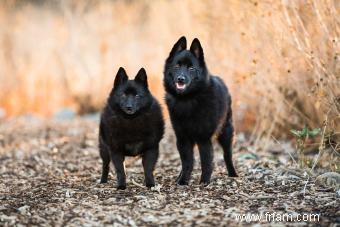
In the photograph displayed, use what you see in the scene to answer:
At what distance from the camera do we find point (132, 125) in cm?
605

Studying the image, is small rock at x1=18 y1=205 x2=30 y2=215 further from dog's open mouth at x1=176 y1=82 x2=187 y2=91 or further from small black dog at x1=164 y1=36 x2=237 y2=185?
dog's open mouth at x1=176 y1=82 x2=187 y2=91

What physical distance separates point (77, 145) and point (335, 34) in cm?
488

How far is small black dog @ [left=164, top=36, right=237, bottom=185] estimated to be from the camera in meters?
6.09

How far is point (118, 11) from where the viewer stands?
52.7ft

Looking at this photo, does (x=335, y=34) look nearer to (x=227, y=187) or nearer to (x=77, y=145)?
(x=227, y=187)

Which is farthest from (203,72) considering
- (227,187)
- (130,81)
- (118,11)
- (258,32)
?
(118,11)

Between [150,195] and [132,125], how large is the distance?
760mm

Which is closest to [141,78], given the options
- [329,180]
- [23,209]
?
[23,209]

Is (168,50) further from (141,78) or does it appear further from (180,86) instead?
(180,86)

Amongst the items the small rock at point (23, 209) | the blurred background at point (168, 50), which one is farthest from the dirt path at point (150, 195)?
the blurred background at point (168, 50)

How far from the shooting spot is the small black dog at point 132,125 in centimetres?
604

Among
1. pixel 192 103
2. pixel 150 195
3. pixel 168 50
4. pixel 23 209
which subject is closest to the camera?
pixel 23 209

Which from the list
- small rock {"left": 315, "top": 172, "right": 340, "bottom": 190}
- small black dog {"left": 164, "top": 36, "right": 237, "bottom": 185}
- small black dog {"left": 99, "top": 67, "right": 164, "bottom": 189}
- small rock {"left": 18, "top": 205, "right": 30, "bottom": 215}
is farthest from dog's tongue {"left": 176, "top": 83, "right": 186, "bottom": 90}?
small rock {"left": 18, "top": 205, "right": 30, "bottom": 215}

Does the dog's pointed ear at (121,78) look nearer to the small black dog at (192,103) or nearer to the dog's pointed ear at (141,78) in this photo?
the dog's pointed ear at (141,78)
